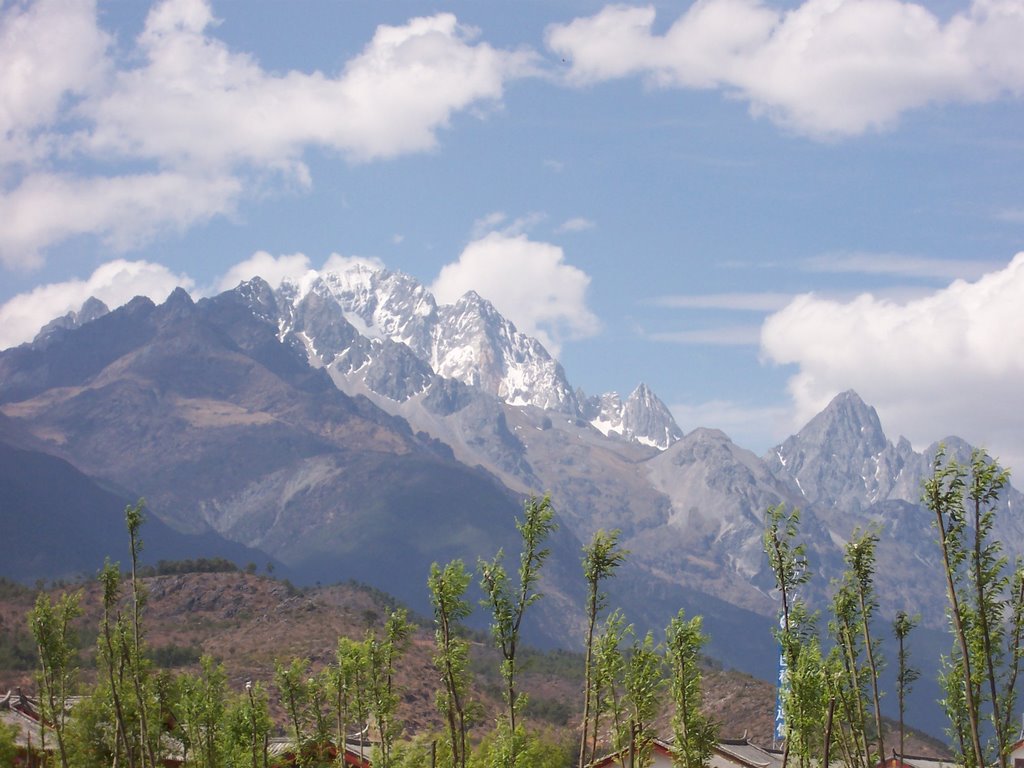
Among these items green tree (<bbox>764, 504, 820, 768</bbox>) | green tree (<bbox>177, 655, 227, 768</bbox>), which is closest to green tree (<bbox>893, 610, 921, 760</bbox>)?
green tree (<bbox>764, 504, 820, 768</bbox>)

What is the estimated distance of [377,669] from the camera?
257 ft

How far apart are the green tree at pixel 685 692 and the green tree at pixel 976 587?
1203cm

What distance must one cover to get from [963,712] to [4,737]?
59487 mm

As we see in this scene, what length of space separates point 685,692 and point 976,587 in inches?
553

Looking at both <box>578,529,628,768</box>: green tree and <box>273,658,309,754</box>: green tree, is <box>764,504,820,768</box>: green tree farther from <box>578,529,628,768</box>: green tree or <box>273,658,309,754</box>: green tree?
<box>273,658,309,754</box>: green tree

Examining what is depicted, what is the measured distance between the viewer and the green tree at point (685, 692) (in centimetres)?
6350

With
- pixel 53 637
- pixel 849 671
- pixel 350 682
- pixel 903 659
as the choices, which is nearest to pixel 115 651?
pixel 53 637

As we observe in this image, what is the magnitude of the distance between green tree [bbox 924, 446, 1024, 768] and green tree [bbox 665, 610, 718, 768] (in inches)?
474

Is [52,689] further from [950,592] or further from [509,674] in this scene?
[950,592]

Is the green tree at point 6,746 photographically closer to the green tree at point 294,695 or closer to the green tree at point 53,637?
the green tree at point 53,637

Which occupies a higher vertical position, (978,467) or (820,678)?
(978,467)

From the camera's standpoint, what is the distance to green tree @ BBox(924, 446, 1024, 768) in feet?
194

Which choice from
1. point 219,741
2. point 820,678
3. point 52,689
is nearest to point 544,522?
point 820,678

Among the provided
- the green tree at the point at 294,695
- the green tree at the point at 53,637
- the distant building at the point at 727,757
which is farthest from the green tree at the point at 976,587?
the green tree at the point at 53,637
